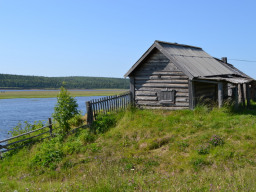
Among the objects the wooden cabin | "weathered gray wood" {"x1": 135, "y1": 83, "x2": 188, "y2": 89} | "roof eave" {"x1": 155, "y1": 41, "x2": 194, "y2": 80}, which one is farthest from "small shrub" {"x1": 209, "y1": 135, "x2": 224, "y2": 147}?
"weathered gray wood" {"x1": 135, "y1": 83, "x2": 188, "y2": 89}

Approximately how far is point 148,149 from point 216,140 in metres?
3.18

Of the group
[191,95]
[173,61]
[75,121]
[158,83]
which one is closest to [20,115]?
[75,121]

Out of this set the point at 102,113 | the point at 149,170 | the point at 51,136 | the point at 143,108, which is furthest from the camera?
the point at 143,108

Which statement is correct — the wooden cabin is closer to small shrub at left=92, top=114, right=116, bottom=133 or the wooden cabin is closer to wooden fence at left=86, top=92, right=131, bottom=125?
wooden fence at left=86, top=92, right=131, bottom=125

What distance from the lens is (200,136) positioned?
12.8 metres

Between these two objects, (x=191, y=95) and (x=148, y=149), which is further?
(x=191, y=95)

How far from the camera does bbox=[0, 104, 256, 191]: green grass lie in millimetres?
10266

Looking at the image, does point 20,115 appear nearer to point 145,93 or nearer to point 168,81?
point 145,93

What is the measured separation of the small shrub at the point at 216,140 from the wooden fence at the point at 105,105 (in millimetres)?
7855

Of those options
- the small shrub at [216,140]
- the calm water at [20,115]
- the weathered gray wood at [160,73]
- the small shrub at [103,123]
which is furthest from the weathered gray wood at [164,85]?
the calm water at [20,115]

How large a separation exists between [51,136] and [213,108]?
410 inches

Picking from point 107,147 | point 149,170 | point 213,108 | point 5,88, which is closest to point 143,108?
point 213,108

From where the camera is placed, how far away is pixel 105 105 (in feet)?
58.5

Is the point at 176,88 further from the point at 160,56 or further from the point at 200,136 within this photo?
the point at 200,136
